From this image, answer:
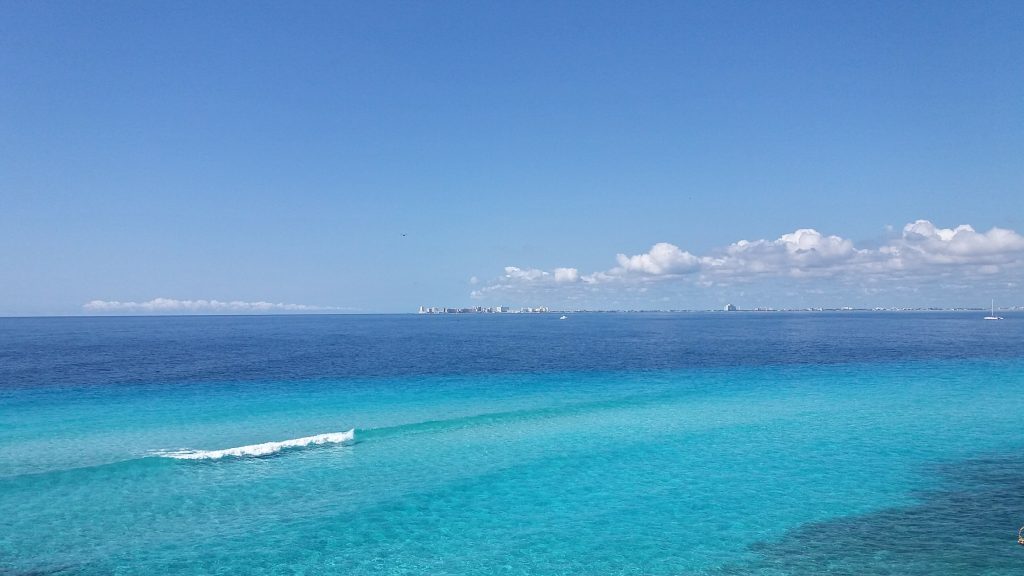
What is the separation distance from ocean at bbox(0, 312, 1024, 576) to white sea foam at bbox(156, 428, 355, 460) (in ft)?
0.68

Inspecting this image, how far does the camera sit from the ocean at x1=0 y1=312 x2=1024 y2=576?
2020cm

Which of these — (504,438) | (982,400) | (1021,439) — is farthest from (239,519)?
(982,400)

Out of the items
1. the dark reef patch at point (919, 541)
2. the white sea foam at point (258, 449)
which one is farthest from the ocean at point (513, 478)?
the white sea foam at point (258, 449)

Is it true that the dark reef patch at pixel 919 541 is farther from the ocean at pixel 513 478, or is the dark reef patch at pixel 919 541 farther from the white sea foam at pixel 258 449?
the white sea foam at pixel 258 449

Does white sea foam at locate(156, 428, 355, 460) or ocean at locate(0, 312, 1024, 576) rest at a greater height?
white sea foam at locate(156, 428, 355, 460)

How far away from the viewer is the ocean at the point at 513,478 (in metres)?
20.2

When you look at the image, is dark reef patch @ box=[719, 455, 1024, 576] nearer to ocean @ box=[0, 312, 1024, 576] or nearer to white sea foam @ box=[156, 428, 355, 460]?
ocean @ box=[0, 312, 1024, 576]

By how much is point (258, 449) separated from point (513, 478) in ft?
49.1

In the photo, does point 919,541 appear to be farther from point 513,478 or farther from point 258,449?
point 258,449

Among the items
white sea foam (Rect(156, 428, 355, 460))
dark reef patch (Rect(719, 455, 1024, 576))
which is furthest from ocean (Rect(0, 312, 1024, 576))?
white sea foam (Rect(156, 428, 355, 460))

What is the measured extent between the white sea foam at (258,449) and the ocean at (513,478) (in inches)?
8.2

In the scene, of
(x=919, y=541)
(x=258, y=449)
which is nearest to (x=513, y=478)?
(x=258, y=449)

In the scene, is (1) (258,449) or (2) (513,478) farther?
(1) (258,449)

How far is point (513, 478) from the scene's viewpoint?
95.5 ft
